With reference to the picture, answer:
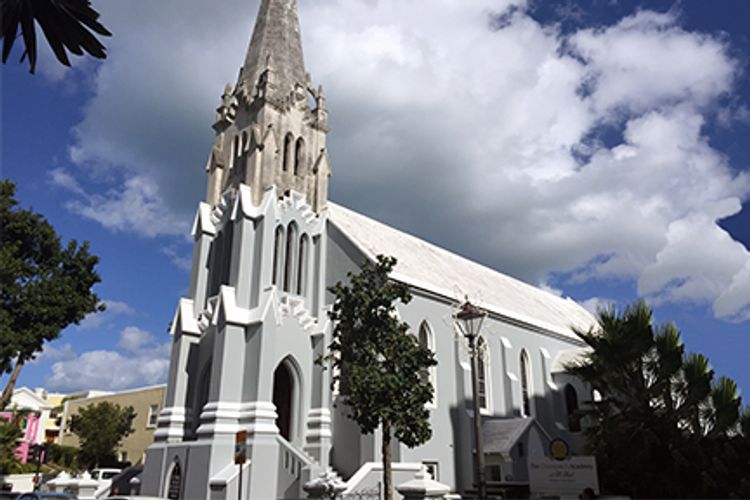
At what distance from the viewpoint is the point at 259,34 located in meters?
31.0

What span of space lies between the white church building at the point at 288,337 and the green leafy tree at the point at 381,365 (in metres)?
3.88

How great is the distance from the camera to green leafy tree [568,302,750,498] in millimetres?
15289

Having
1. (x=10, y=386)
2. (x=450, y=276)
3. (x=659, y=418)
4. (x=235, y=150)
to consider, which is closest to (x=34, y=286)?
(x=10, y=386)

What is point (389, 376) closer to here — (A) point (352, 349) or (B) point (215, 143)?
(A) point (352, 349)

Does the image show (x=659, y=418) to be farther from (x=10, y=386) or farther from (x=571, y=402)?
(x=10, y=386)

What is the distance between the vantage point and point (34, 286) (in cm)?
3112

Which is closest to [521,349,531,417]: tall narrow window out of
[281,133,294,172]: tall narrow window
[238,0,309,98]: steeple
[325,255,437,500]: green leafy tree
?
[325,255,437,500]: green leafy tree

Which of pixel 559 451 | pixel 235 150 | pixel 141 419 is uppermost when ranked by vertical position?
pixel 235 150

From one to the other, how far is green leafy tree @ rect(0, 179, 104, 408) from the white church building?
10.3 meters

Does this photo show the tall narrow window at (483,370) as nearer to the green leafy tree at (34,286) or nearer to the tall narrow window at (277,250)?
the tall narrow window at (277,250)

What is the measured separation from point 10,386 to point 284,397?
1673cm

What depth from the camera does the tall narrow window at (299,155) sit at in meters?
28.5

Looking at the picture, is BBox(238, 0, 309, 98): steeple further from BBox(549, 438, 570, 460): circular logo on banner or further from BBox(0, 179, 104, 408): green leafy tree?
BBox(549, 438, 570, 460): circular logo on banner

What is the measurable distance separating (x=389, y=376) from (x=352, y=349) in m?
1.90
